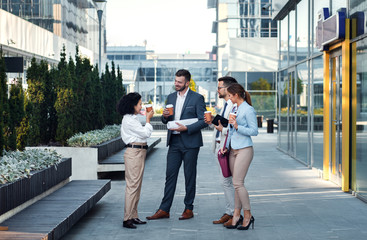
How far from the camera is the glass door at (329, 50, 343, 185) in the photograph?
33.7 feet

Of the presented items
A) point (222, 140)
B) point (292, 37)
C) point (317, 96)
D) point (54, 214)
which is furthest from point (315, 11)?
point (54, 214)

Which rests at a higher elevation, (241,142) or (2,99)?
(2,99)

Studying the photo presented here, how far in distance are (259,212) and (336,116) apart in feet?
11.4

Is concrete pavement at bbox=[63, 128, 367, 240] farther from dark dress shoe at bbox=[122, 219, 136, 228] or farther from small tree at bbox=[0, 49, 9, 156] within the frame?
small tree at bbox=[0, 49, 9, 156]

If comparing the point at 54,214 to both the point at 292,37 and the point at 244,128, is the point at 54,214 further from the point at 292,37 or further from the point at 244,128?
the point at 292,37

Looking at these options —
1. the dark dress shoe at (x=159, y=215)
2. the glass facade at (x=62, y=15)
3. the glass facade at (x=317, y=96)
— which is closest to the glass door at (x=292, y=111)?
the glass facade at (x=317, y=96)

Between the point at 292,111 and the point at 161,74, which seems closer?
the point at 292,111

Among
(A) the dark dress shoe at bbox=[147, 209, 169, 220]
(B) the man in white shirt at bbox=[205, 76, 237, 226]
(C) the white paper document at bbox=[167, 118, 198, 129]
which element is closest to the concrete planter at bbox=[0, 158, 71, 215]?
(A) the dark dress shoe at bbox=[147, 209, 169, 220]

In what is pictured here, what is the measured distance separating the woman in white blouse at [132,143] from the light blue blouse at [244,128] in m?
0.99

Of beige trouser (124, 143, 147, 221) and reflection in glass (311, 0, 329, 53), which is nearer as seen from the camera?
beige trouser (124, 143, 147, 221)

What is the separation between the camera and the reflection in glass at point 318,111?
11969mm

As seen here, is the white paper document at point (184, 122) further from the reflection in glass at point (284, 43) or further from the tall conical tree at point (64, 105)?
the reflection in glass at point (284, 43)

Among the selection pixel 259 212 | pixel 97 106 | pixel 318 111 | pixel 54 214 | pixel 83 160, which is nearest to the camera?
pixel 54 214

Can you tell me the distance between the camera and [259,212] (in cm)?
789
